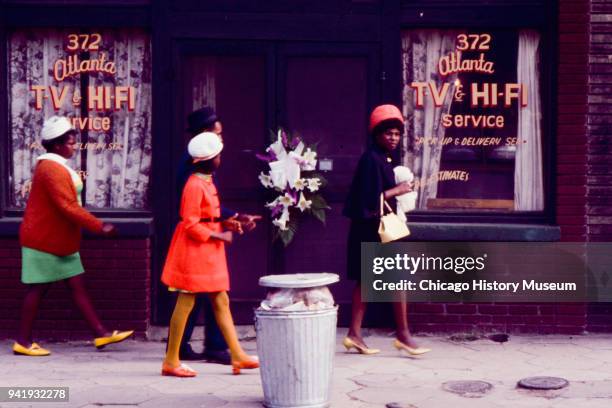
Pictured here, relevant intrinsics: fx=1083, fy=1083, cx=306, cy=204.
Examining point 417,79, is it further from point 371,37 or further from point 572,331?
point 572,331

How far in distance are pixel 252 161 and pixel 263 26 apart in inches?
45.9

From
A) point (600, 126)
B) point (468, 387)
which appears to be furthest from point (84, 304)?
point (600, 126)

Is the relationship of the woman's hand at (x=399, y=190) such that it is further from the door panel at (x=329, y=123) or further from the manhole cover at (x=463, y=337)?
the manhole cover at (x=463, y=337)

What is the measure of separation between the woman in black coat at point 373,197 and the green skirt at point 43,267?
2.21m

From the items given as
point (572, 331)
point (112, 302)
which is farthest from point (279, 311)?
point (572, 331)

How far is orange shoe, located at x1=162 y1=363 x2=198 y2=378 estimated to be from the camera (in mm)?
7586

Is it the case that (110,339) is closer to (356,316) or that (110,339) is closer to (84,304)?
(84,304)

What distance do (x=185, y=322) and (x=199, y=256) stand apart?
1.62ft

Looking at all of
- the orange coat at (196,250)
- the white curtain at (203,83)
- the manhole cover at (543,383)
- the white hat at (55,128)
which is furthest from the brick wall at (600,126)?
the white hat at (55,128)

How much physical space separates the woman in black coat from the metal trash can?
5.23 feet

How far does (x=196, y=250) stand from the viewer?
24.4 feet

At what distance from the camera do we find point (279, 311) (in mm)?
6574

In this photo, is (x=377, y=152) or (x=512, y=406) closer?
(x=512, y=406)

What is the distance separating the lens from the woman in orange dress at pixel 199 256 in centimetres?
742
